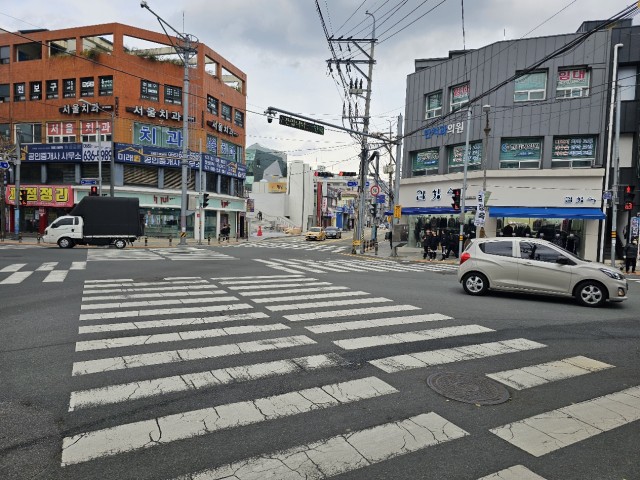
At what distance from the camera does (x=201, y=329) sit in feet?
24.0

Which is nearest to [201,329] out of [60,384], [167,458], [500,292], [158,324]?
[158,324]

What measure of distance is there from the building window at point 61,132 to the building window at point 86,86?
9.20 feet

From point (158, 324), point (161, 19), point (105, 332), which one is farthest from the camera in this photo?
point (161, 19)

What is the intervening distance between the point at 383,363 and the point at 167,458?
3.14 meters

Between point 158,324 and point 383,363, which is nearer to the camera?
point 383,363

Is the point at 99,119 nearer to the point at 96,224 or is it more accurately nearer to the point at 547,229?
the point at 96,224

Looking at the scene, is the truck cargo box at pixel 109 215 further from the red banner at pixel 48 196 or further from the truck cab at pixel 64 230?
the red banner at pixel 48 196

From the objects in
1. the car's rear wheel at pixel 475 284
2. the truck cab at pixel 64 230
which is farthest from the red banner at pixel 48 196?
the car's rear wheel at pixel 475 284

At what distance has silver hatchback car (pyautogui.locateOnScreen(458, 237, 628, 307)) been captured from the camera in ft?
33.6

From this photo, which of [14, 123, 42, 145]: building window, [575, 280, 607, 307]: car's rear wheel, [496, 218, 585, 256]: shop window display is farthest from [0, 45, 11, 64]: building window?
[575, 280, 607, 307]: car's rear wheel

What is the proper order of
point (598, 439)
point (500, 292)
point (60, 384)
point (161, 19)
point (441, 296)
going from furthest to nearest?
point (161, 19)
point (500, 292)
point (441, 296)
point (60, 384)
point (598, 439)

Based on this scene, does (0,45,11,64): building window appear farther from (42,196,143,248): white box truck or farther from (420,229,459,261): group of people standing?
(420,229,459,261): group of people standing

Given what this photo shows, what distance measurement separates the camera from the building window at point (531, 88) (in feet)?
83.8

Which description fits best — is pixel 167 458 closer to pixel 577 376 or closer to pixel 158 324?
pixel 158 324
